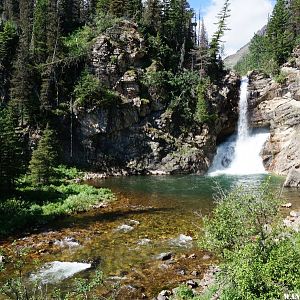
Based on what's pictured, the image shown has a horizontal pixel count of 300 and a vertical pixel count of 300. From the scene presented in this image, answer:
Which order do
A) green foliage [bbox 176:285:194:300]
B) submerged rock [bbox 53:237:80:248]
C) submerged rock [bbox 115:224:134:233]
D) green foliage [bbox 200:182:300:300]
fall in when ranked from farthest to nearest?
submerged rock [bbox 115:224:134:233] < submerged rock [bbox 53:237:80:248] < green foliage [bbox 176:285:194:300] < green foliage [bbox 200:182:300:300]

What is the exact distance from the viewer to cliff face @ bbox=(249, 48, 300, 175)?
57.7 metres

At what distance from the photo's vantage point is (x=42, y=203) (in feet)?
109

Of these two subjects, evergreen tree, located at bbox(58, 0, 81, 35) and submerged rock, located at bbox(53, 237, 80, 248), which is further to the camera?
evergreen tree, located at bbox(58, 0, 81, 35)

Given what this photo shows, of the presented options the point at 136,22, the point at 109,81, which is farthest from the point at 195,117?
the point at 136,22

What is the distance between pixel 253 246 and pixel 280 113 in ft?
179

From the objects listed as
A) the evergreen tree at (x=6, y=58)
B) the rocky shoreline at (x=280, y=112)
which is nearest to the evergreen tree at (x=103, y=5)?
the evergreen tree at (x=6, y=58)

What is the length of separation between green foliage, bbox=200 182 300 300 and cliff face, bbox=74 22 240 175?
45.7 meters

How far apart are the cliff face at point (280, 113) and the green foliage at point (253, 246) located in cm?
4436

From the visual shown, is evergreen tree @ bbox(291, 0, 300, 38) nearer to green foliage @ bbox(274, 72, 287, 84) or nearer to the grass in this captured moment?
green foliage @ bbox(274, 72, 287, 84)

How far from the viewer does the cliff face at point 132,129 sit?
199 ft

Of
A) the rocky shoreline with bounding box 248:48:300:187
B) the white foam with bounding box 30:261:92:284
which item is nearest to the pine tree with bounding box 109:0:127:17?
the rocky shoreline with bounding box 248:48:300:187

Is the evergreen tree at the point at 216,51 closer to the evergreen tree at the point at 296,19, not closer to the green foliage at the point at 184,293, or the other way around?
the evergreen tree at the point at 296,19

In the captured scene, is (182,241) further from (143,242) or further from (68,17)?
(68,17)

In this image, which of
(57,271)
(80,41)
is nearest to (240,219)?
(57,271)
